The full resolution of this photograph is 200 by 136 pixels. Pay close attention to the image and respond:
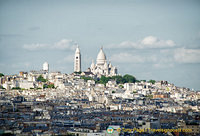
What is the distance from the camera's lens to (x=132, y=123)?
97.5 metres

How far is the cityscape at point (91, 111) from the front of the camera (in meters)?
84.0

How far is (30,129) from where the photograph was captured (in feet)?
268

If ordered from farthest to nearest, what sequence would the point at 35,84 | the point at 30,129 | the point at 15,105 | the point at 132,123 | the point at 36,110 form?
1. the point at 35,84
2. the point at 15,105
3. the point at 36,110
4. the point at 132,123
5. the point at 30,129

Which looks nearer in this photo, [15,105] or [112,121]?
[112,121]

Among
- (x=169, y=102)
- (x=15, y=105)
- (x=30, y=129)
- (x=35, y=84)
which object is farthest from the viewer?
(x=35, y=84)

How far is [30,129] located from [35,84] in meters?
112

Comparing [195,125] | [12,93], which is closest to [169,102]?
[12,93]

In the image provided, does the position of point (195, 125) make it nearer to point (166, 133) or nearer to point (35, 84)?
point (166, 133)

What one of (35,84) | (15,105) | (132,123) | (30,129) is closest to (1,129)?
(30,129)

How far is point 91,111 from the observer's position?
125688 millimetres

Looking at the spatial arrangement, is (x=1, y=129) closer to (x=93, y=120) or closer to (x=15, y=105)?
(x=93, y=120)

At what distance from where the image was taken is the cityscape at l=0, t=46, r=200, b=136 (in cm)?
8400

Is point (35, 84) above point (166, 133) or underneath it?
above

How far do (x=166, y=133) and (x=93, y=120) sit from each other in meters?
20.8
